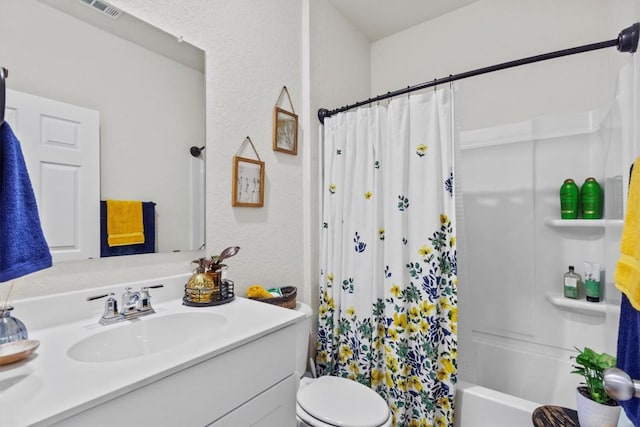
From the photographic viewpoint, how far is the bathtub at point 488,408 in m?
1.29

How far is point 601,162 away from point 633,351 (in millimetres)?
1447

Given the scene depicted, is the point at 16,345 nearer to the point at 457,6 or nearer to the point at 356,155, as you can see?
the point at 356,155

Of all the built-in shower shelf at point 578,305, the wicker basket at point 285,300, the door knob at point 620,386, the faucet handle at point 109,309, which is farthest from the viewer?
the built-in shower shelf at point 578,305

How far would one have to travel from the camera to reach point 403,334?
150 cm

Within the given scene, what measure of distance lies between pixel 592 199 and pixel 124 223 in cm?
227

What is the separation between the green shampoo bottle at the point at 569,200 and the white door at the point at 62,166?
2.27 m

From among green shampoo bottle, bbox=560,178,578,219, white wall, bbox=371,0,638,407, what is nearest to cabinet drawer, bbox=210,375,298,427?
white wall, bbox=371,0,638,407

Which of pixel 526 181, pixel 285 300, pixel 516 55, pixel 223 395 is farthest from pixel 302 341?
pixel 516 55

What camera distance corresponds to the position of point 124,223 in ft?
3.52

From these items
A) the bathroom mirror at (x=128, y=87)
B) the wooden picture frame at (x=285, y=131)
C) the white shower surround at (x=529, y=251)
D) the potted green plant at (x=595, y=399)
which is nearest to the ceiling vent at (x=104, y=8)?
the bathroom mirror at (x=128, y=87)

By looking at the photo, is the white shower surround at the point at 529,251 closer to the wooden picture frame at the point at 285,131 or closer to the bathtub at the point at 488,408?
the bathtub at the point at 488,408

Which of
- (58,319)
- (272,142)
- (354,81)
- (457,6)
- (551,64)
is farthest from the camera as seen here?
(354,81)

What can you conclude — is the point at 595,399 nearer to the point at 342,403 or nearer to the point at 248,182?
the point at 342,403

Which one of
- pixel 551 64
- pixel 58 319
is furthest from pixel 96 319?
pixel 551 64
